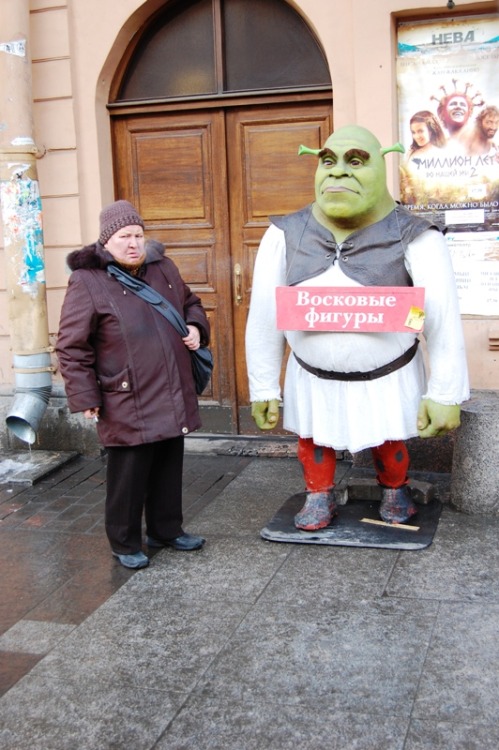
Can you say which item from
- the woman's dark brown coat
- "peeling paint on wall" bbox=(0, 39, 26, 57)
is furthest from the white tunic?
"peeling paint on wall" bbox=(0, 39, 26, 57)

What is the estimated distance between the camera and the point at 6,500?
5492mm

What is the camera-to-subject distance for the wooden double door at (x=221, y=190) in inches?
237

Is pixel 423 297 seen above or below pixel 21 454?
above

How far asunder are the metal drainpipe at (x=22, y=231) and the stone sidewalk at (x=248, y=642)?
130 centimetres

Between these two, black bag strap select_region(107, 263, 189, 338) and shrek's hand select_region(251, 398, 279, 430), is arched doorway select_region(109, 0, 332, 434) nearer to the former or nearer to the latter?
shrek's hand select_region(251, 398, 279, 430)

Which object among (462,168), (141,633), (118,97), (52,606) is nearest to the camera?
(141,633)

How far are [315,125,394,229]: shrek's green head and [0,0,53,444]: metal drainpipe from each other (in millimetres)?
2431

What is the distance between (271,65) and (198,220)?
1.14 metres

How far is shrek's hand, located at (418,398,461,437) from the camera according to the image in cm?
420

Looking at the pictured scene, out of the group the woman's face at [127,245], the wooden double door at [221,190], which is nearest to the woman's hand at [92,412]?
the woman's face at [127,245]

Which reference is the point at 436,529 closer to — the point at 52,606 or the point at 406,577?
the point at 406,577

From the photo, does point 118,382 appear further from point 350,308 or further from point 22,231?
point 22,231

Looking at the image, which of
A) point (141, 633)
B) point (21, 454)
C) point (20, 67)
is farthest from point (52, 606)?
point (20, 67)

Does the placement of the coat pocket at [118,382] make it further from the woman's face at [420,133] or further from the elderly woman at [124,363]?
the woman's face at [420,133]
